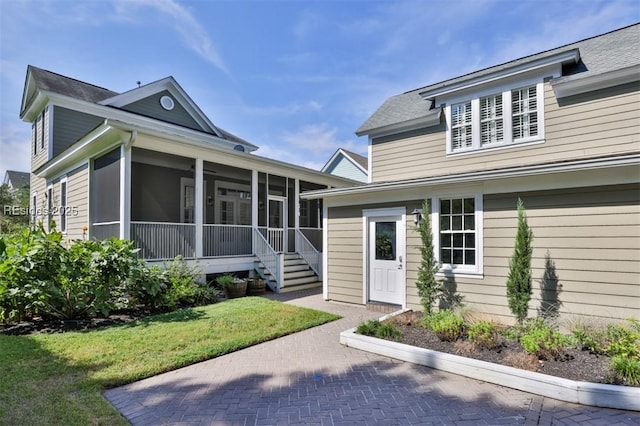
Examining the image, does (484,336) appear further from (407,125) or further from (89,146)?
(89,146)

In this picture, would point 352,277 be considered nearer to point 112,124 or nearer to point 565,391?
point 565,391

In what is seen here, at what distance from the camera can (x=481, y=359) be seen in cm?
429

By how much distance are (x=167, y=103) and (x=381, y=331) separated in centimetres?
1458

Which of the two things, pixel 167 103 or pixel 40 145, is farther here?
pixel 167 103

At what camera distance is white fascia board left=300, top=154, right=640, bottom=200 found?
499cm

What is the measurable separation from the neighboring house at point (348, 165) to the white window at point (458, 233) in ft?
54.6

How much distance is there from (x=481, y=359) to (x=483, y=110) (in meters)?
6.11

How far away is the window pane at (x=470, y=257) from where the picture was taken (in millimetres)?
6661

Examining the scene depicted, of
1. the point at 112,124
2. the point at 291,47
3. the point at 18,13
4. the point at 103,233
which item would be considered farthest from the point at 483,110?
the point at 18,13

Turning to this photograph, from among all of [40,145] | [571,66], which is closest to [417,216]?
[571,66]

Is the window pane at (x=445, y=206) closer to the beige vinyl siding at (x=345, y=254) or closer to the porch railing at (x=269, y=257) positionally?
the beige vinyl siding at (x=345, y=254)

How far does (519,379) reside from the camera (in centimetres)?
378

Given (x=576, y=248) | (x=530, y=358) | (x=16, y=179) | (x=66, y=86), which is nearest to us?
(x=530, y=358)

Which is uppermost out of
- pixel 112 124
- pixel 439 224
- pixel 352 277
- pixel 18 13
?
pixel 18 13
